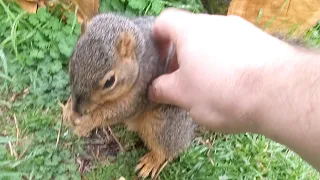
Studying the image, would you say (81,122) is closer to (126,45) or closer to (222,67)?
(126,45)

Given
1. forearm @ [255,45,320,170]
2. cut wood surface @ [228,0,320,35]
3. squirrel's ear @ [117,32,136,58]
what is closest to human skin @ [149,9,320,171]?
forearm @ [255,45,320,170]

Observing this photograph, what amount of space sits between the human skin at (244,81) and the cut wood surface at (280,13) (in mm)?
1214

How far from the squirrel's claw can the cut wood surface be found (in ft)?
3.42

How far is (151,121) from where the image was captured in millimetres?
2406

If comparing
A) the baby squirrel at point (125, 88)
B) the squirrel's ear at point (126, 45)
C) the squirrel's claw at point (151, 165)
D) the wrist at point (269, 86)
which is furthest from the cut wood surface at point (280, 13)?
the wrist at point (269, 86)

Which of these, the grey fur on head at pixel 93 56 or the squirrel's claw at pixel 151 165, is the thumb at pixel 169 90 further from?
the squirrel's claw at pixel 151 165

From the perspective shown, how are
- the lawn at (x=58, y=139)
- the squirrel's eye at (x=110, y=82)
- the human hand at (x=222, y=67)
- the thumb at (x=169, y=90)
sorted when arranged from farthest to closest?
1. the lawn at (x=58, y=139)
2. the squirrel's eye at (x=110, y=82)
3. the thumb at (x=169, y=90)
4. the human hand at (x=222, y=67)

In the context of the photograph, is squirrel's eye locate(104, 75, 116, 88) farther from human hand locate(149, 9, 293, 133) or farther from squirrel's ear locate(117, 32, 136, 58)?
human hand locate(149, 9, 293, 133)

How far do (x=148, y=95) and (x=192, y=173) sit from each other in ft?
1.92

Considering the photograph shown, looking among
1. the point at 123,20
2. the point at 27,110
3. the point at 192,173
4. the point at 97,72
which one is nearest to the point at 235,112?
the point at 97,72

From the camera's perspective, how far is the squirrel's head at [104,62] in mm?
1970

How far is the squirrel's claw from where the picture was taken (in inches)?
101

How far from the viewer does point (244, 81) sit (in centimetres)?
171

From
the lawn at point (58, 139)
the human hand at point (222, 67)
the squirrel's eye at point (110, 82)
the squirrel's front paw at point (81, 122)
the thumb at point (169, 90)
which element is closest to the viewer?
the human hand at point (222, 67)
